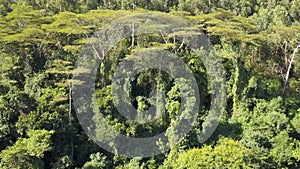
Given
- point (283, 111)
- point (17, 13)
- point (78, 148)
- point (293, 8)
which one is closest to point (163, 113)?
point (78, 148)

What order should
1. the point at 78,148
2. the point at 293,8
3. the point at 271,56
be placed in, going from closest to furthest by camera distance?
the point at 78,148
the point at 271,56
the point at 293,8

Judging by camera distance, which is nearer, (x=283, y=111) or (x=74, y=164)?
(x=74, y=164)

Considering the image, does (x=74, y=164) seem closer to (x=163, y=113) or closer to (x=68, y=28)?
(x=163, y=113)

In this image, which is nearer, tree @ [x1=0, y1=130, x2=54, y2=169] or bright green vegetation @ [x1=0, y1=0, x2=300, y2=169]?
tree @ [x1=0, y1=130, x2=54, y2=169]

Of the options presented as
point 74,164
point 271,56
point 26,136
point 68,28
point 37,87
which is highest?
point 68,28

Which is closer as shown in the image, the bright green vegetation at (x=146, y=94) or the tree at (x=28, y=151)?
the tree at (x=28, y=151)

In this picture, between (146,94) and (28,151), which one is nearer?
(28,151)

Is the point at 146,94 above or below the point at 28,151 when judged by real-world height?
above

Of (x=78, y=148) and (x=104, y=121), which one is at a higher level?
(x=104, y=121)
